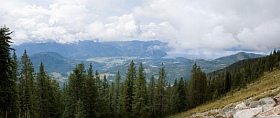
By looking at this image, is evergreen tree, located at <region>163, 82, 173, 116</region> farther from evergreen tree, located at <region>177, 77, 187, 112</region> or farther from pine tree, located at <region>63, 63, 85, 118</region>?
pine tree, located at <region>63, 63, 85, 118</region>

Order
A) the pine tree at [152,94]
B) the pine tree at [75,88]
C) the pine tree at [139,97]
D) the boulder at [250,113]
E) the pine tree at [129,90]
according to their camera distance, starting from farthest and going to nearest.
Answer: the pine tree at [152,94] < the pine tree at [129,90] < the pine tree at [75,88] < the pine tree at [139,97] < the boulder at [250,113]

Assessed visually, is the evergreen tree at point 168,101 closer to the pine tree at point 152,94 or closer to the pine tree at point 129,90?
the pine tree at point 152,94

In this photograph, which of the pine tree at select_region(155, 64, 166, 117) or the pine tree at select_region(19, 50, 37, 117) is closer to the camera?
the pine tree at select_region(19, 50, 37, 117)

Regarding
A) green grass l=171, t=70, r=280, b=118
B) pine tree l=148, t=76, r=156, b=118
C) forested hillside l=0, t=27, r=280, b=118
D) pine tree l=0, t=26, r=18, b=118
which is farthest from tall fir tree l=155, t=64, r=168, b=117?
pine tree l=0, t=26, r=18, b=118

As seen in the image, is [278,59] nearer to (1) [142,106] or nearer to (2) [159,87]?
(2) [159,87]

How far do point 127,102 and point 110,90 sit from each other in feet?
78.3

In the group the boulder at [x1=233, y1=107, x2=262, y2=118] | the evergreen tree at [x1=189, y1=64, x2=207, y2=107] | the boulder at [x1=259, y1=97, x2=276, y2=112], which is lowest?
the evergreen tree at [x1=189, y1=64, x2=207, y2=107]

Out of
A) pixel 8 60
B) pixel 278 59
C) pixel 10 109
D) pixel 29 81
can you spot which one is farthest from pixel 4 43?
pixel 278 59

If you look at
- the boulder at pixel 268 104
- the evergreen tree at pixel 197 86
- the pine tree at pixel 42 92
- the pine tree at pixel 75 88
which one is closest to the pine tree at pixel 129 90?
the pine tree at pixel 75 88

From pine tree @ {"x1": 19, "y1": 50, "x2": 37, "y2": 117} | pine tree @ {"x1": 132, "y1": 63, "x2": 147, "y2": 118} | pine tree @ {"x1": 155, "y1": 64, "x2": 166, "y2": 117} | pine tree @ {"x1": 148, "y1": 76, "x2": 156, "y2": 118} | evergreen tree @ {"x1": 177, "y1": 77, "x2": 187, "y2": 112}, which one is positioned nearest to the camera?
pine tree @ {"x1": 19, "y1": 50, "x2": 37, "y2": 117}

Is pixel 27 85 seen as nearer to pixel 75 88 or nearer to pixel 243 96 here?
pixel 75 88

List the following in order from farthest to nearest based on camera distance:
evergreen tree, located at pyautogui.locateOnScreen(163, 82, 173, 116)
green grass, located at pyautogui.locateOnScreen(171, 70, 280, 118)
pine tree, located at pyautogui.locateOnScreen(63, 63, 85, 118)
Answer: evergreen tree, located at pyautogui.locateOnScreen(163, 82, 173, 116)
pine tree, located at pyautogui.locateOnScreen(63, 63, 85, 118)
green grass, located at pyautogui.locateOnScreen(171, 70, 280, 118)

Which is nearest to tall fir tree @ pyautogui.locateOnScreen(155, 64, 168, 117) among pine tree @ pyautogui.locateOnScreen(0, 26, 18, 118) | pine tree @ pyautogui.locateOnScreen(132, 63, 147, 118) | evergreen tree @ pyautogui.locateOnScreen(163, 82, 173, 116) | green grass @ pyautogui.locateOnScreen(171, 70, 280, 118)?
pine tree @ pyautogui.locateOnScreen(132, 63, 147, 118)

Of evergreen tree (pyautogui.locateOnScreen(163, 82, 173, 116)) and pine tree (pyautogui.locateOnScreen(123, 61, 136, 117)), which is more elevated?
pine tree (pyautogui.locateOnScreen(123, 61, 136, 117))
